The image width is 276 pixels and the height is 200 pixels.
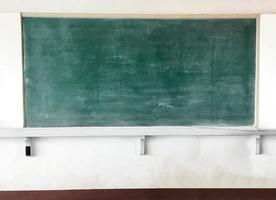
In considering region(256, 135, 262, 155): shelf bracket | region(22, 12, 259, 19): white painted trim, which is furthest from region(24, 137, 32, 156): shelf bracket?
region(256, 135, 262, 155): shelf bracket

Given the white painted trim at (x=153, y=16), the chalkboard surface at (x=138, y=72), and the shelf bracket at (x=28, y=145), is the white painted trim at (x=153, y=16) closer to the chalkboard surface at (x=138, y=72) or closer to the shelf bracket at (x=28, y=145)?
the chalkboard surface at (x=138, y=72)

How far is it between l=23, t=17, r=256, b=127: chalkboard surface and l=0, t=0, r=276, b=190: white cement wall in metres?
0.11

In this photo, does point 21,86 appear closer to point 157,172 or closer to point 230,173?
point 157,172

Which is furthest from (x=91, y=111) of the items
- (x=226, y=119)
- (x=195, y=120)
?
(x=226, y=119)

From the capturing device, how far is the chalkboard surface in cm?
359

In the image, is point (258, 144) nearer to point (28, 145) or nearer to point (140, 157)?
point (140, 157)

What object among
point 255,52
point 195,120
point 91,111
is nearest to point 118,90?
point 91,111

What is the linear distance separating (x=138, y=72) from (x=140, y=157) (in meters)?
0.76

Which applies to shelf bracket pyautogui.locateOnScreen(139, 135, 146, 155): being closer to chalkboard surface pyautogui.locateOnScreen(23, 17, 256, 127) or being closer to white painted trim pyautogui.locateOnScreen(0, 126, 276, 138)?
white painted trim pyautogui.locateOnScreen(0, 126, 276, 138)

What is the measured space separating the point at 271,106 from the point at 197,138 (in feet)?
2.35

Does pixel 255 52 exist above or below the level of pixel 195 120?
above

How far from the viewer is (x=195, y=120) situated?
146 inches

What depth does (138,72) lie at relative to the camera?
144 inches
